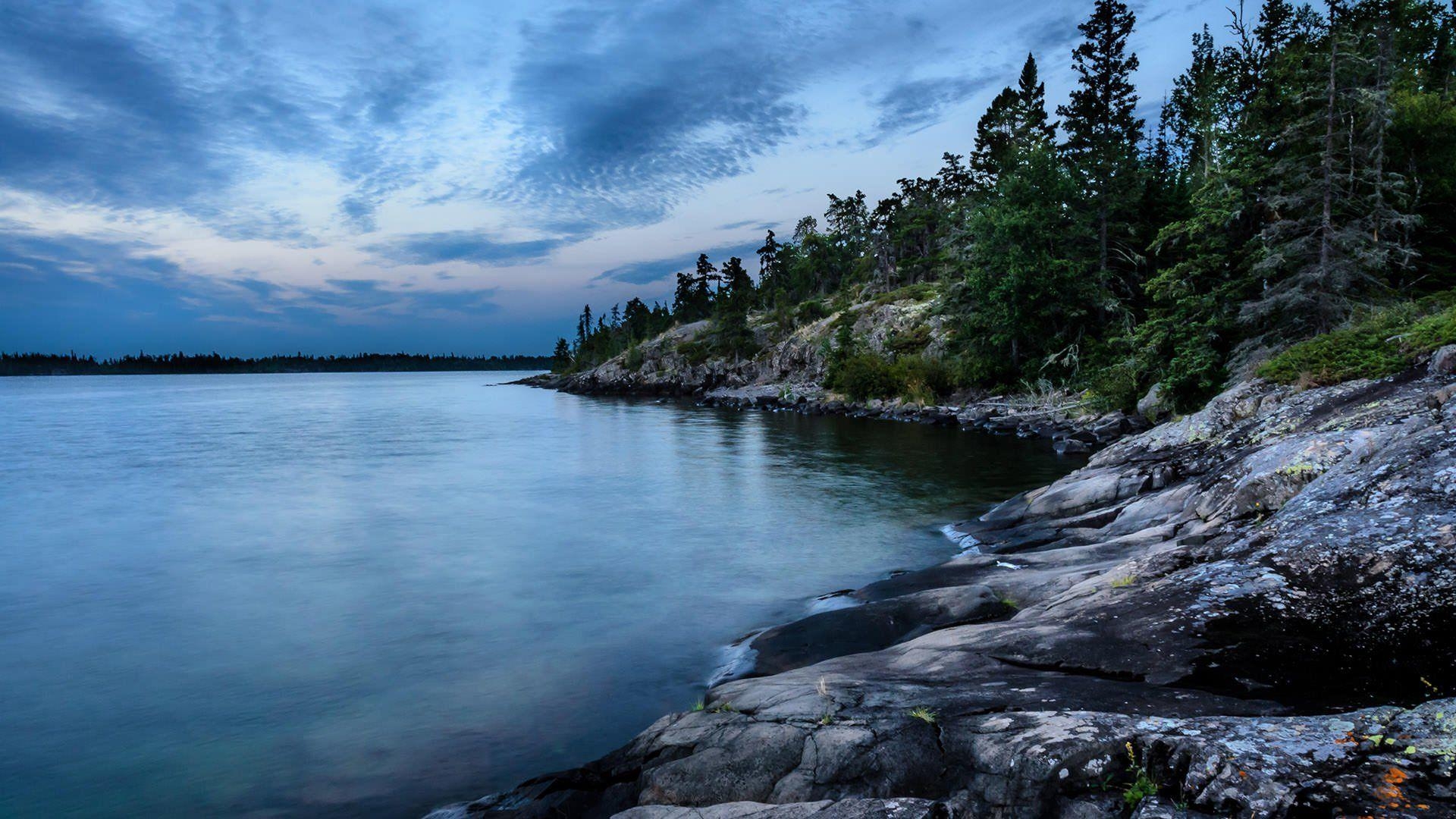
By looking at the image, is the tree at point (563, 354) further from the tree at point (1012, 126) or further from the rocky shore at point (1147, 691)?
the rocky shore at point (1147, 691)

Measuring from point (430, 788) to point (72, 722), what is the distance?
19.2ft

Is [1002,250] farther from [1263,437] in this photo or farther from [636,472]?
[1263,437]

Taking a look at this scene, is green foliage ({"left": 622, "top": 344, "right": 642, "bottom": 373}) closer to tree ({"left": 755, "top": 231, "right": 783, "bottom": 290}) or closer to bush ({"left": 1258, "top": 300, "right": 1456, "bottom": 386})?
tree ({"left": 755, "top": 231, "right": 783, "bottom": 290})

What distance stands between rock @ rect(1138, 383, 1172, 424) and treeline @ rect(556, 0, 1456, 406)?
0.79 metres

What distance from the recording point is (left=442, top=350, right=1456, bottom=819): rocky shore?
4.39 m

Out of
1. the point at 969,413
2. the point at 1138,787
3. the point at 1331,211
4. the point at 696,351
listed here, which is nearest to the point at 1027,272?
the point at 969,413

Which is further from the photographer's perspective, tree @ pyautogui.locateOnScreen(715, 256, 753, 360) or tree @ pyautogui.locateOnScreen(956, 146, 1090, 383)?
tree @ pyautogui.locateOnScreen(715, 256, 753, 360)

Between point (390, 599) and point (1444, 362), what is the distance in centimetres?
2015

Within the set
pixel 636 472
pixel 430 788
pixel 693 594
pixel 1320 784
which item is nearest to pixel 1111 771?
pixel 1320 784

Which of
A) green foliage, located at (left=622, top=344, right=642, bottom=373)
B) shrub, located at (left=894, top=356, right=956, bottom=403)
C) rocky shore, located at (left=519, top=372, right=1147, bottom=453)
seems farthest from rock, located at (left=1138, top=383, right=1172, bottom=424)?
green foliage, located at (left=622, top=344, right=642, bottom=373)

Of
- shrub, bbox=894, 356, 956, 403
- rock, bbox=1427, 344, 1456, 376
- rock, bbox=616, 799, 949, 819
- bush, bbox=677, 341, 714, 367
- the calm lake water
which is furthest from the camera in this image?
bush, bbox=677, 341, 714, 367

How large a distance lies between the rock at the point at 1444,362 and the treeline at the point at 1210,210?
9996 mm

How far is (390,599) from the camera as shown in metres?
14.8

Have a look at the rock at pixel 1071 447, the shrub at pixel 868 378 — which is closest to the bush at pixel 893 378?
the shrub at pixel 868 378
